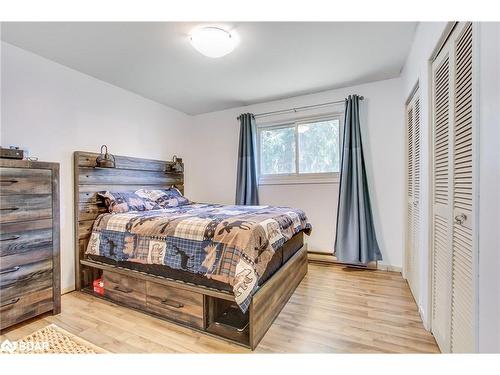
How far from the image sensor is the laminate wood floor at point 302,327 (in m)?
1.53

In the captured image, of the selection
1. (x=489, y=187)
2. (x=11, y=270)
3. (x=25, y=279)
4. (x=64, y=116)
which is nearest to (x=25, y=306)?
(x=25, y=279)

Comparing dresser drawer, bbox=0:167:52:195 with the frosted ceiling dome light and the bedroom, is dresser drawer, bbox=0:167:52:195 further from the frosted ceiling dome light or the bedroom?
the frosted ceiling dome light

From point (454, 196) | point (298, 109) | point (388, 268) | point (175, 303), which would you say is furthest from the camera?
point (298, 109)

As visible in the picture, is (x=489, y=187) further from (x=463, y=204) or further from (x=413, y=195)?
(x=413, y=195)

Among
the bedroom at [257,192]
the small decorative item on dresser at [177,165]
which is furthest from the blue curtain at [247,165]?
the small decorative item on dresser at [177,165]

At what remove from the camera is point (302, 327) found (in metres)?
1.76

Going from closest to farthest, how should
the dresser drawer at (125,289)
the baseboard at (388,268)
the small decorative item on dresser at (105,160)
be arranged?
the dresser drawer at (125,289) → the small decorative item on dresser at (105,160) → the baseboard at (388,268)

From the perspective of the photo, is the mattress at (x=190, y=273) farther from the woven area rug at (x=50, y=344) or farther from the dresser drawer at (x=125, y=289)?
the woven area rug at (x=50, y=344)

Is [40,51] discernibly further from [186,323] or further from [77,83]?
[186,323]

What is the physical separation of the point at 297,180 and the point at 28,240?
295cm

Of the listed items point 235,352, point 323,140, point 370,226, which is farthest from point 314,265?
point 235,352

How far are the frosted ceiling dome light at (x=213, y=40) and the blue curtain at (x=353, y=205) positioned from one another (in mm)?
1796

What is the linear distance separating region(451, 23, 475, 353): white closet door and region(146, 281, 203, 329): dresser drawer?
1.50m
